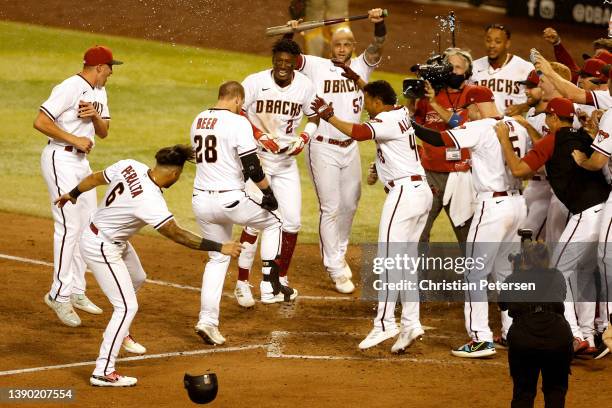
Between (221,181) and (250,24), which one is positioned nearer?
(221,181)

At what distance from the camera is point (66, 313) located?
30.7 feet

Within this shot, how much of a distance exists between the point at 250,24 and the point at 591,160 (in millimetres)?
17199

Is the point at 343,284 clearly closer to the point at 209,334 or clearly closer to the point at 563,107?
the point at 209,334

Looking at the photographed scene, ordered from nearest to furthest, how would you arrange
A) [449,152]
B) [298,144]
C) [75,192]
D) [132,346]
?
[75,192]
[132,346]
[298,144]
[449,152]

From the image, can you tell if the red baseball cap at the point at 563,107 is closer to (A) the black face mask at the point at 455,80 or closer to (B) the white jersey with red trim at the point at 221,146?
(A) the black face mask at the point at 455,80

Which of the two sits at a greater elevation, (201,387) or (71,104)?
(71,104)

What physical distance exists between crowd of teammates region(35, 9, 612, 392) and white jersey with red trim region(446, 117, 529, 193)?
0.01m

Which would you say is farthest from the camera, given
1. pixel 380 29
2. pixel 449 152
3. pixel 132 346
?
pixel 380 29

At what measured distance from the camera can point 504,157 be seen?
8750 mm

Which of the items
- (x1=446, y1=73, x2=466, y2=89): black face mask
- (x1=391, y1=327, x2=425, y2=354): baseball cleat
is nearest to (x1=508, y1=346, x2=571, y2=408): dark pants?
(x1=391, y1=327, x2=425, y2=354): baseball cleat

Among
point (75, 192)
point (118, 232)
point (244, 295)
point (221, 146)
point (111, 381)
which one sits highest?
point (221, 146)

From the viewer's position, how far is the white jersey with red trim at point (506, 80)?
37.2 ft

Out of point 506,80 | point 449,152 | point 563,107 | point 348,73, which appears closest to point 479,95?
point 563,107

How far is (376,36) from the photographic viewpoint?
35.2 feet
